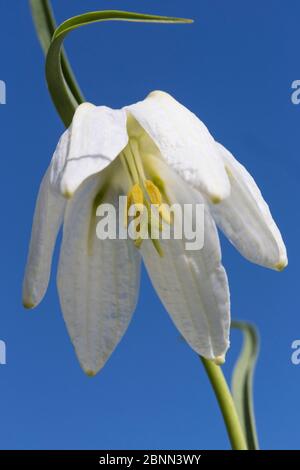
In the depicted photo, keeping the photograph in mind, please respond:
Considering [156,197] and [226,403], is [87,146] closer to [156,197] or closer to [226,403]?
[156,197]

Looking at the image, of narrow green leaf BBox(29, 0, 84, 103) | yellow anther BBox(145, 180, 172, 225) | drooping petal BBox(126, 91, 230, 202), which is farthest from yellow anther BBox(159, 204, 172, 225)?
narrow green leaf BBox(29, 0, 84, 103)

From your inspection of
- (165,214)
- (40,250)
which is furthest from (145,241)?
(40,250)

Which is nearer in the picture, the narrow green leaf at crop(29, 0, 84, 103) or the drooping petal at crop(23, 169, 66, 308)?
the drooping petal at crop(23, 169, 66, 308)

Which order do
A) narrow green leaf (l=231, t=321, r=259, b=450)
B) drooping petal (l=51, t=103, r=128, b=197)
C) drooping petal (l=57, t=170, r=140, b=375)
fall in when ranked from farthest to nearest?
narrow green leaf (l=231, t=321, r=259, b=450) → drooping petal (l=57, t=170, r=140, b=375) → drooping petal (l=51, t=103, r=128, b=197)

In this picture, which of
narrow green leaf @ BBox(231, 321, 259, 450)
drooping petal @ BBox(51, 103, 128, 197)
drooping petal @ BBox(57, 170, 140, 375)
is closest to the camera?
drooping petal @ BBox(51, 103, 128, 197)

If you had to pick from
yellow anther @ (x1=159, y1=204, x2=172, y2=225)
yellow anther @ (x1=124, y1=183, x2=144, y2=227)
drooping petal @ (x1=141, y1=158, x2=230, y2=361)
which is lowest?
drooping petal @ (x1=141, y1=158, x2=230, y2=361)

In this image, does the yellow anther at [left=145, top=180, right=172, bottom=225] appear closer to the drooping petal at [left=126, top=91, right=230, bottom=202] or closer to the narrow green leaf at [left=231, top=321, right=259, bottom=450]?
the drooping petal at [left=126, top=91, right=230, bottom=202]
